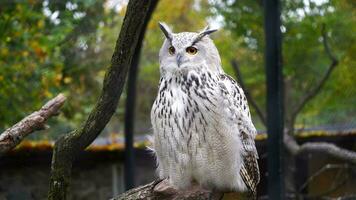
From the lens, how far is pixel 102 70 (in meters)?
4.86

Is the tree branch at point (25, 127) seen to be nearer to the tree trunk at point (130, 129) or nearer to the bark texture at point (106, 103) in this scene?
the bark texture at point (106, 103)

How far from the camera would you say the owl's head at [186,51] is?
1.98 metres

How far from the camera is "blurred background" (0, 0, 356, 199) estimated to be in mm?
3463

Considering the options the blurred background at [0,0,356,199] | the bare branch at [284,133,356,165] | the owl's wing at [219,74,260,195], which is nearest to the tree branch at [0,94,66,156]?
the owl's wing at [219,74,260,195]

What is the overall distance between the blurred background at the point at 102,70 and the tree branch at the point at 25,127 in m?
1.24

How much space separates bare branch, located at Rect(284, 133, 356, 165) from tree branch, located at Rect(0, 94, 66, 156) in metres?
2.03

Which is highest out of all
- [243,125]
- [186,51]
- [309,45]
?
[309,45]

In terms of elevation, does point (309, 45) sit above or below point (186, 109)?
above

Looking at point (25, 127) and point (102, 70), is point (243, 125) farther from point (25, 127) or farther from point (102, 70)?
point (102, 70)

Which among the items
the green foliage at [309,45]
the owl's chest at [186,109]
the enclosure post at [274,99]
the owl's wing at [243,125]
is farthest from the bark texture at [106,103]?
the green foliage at [309,45]

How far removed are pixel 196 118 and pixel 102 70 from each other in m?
3.02

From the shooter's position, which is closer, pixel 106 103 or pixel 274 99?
pixel 106 103

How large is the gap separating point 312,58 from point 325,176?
90cm

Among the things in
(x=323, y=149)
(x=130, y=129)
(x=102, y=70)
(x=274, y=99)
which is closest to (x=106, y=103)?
(x=274, y=99)
